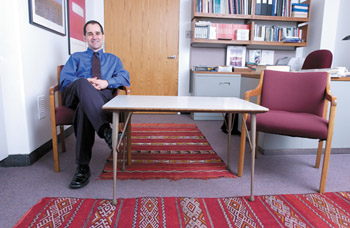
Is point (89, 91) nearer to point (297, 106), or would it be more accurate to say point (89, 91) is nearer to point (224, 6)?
point (297, 106)

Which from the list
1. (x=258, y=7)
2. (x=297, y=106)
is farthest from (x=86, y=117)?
(x=258, y=7)

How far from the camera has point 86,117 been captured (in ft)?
5.30

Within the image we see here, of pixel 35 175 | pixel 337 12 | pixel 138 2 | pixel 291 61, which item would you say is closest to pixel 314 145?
pixel 291 61

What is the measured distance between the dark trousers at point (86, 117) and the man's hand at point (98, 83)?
0.19 metres

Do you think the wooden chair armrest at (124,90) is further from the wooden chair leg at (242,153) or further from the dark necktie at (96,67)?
the wooden chair leg at (242,153)

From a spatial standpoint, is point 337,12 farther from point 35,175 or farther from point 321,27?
point 35,175

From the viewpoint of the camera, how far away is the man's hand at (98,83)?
187cm

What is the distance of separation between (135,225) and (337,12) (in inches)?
171

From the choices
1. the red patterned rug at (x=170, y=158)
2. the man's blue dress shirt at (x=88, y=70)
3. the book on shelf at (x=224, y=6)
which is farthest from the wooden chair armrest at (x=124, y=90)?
the book on shelf at (x=224, y=6)

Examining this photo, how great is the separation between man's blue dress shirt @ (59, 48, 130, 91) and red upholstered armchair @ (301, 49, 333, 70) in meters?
2.03

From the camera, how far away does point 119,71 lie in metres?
2.12

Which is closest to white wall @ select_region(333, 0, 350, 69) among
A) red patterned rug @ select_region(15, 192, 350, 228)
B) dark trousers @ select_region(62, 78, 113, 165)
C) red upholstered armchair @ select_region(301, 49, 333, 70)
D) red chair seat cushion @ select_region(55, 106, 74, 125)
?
red upholstered armchair @ select_region(301, 49, 333, 70)

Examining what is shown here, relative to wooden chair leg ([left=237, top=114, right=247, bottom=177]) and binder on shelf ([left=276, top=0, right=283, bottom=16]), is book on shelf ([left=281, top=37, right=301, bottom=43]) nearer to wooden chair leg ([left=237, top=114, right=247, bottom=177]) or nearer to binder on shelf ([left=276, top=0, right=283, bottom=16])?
binder on shelf ([left=276, top=0, right=283, bottom=16])

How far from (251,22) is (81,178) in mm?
3497
